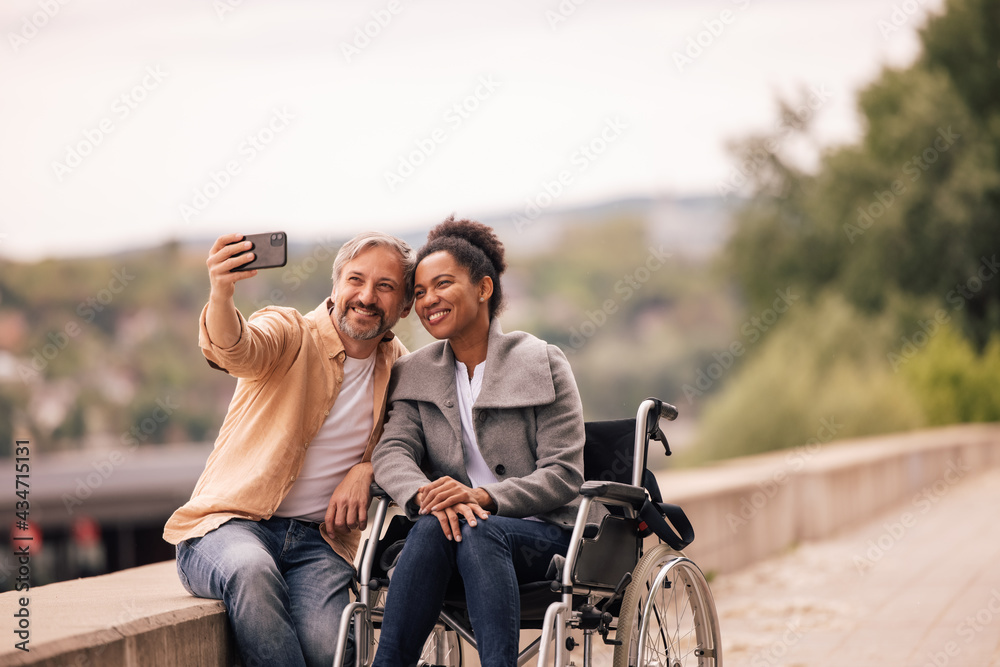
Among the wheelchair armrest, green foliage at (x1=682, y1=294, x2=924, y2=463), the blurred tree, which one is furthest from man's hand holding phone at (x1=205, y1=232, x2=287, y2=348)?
the blurred tree

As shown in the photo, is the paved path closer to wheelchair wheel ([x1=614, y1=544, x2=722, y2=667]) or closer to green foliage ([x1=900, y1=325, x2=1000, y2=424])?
wheelchair wheel ([x1=614, y1=544, x2=722, y2=667])

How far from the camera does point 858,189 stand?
77.7 ft

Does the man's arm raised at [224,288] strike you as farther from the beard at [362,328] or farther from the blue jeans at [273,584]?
the blue jeans at [273,584]

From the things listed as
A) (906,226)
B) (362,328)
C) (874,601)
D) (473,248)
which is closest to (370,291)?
(362,328)

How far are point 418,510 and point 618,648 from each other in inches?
23.3

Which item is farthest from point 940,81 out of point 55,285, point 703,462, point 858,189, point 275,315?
point 55,285

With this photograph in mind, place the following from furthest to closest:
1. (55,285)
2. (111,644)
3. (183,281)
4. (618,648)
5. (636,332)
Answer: (636,332) < (183,281) < (55,285) < (618,648) < (111,644)

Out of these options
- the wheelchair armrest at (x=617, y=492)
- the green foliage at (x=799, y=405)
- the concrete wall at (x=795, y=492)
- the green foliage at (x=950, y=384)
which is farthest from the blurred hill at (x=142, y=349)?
the wheelchair armrest at (x=617, y=492)

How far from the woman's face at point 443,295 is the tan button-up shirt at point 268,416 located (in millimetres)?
268

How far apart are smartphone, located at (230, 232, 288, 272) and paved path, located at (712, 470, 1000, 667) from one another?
2664mm

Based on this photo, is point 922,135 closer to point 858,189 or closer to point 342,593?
point 858,189

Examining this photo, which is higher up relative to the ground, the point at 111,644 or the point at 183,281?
the point at 183,281

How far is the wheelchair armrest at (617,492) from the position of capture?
269cm

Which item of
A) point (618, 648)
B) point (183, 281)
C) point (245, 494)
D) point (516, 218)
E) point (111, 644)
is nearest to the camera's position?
point (111, 644)
